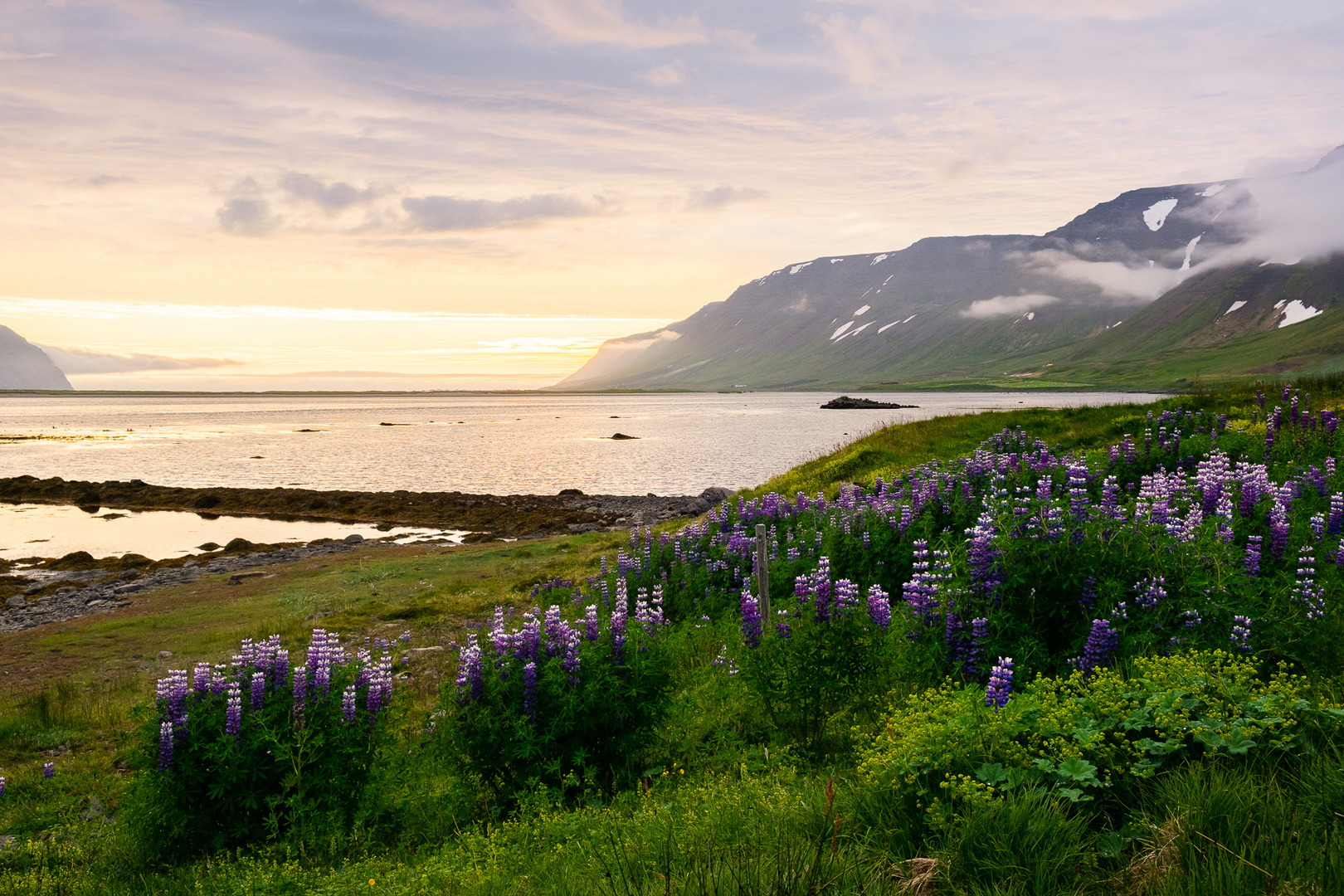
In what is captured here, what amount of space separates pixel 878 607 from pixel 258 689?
239 inches

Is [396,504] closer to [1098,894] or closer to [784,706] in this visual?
[784,706]

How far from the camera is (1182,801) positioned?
14.2 ft

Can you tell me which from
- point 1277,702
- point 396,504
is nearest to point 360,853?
point 1277,702

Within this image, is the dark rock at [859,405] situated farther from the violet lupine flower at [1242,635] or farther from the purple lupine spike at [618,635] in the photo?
the purple lupine spike at [618,635]

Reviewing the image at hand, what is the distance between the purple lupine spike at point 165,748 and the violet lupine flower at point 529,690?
9.47 feet

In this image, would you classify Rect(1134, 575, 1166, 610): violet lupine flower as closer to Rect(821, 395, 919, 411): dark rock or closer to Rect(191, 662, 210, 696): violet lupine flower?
Rect(191, 662, 210, 696): violet lupine flower

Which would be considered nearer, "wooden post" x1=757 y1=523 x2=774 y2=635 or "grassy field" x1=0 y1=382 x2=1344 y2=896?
"grassy field" x1=0 y1=382 x2=1344 y2=896

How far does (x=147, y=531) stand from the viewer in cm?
3606

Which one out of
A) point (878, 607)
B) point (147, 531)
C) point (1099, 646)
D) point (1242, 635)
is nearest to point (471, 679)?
point (878, 607)

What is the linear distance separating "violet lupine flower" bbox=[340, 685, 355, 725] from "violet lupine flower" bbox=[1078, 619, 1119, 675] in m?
6.45

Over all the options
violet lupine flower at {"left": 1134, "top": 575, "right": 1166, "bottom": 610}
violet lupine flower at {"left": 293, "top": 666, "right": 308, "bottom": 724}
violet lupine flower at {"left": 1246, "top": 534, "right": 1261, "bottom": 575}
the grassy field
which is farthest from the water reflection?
violet lupine flower at {"left": 1246, "top": 534, "right": 1261, "bottom": 575}

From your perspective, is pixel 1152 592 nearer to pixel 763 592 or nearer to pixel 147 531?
pixel 763 592

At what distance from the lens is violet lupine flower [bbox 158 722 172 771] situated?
6492 millimetres

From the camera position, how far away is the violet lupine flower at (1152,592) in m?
7.36
